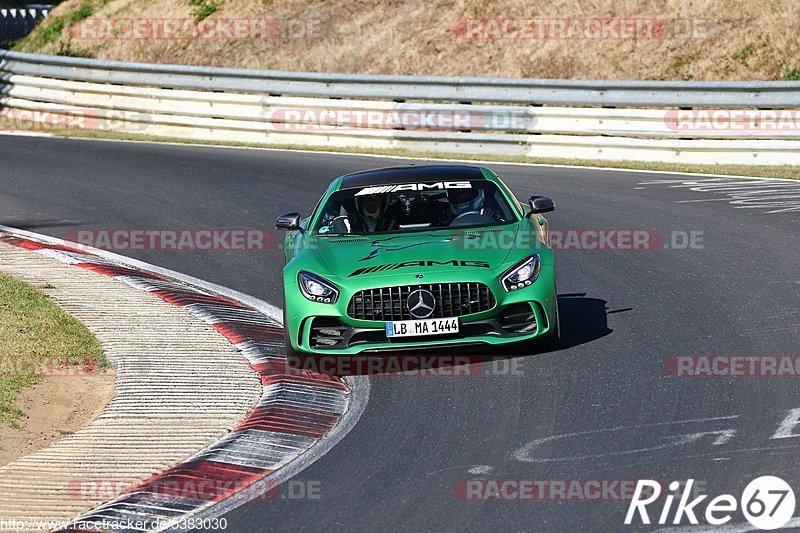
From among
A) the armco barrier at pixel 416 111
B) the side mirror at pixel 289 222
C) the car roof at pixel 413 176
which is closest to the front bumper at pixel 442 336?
the side mirror at pixel 289 222

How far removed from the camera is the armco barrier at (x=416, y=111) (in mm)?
18500

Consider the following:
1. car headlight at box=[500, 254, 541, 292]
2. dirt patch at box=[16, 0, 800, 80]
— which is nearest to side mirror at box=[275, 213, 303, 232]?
car headlight at box=[500, 254, 541, 292]

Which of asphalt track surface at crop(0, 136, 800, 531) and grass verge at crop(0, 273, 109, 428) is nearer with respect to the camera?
asphalt track surface at crop(0, 136, 800, 531)

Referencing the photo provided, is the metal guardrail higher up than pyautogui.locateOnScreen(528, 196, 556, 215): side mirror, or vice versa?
the metal guardrail

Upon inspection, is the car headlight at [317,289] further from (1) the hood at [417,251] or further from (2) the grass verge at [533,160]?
(2) the grass verge at [533,160]

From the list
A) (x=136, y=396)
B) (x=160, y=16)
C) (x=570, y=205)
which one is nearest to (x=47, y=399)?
(x=136, y=396)

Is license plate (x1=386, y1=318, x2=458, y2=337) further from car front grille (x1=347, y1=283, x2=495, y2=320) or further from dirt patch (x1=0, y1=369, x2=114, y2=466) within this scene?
dirt patch (x1=0, y1=369, x2=114, y2=466)

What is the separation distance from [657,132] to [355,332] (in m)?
11.0

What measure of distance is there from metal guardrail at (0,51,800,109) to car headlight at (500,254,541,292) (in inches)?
400

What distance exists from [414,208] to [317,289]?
4.70 ft

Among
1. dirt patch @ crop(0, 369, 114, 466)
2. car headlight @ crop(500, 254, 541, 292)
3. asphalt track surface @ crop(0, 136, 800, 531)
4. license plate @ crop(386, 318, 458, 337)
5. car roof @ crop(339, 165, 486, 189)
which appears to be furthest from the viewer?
car roof @ crop(339, 165, 486, 189)

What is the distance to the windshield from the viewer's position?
10094mm

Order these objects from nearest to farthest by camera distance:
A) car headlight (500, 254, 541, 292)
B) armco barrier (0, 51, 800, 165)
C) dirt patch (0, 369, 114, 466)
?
dirt patch (0, 369, 114, 466), car headlight (500, 254, 541, 292), armco barrier (0, 51, 800, 165)

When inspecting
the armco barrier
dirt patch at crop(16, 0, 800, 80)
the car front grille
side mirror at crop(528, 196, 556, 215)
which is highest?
dirt patch at crop(16, 0, 800, 80)
